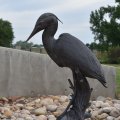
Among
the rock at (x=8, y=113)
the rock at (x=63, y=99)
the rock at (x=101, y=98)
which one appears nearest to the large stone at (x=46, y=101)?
the rock at (x=63, y=99)

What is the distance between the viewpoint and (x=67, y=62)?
3807 mm

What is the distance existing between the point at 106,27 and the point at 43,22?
51.2 metres

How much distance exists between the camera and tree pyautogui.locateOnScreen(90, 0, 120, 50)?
53.3 m

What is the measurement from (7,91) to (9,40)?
47.7 metres

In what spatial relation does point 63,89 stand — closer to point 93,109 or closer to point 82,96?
point 93,109

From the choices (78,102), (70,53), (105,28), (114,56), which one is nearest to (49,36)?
(70,53)

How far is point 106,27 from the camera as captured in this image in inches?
2154

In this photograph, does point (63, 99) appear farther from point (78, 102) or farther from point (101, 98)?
point (78, 102)

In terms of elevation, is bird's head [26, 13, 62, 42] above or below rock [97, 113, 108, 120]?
above

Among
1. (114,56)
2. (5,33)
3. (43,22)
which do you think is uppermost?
(5,33)

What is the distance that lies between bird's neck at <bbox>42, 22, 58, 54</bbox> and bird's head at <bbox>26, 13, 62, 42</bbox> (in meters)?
0.03

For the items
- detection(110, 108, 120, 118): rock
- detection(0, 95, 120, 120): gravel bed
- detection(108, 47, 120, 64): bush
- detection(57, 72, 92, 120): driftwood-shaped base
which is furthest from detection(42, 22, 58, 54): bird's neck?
detection(108, 47, 120, 64): bush

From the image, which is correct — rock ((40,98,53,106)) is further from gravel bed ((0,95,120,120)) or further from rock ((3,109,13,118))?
rock ((3,109,13,118))

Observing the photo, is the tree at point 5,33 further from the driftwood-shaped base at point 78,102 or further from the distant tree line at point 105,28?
the driftwood-shaped base at point 78,102
